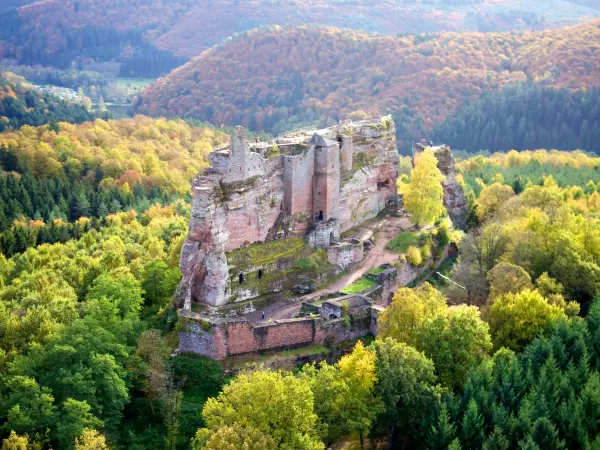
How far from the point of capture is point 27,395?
40.5 m

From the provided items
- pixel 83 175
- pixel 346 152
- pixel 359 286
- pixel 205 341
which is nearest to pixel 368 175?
pixel 346 152

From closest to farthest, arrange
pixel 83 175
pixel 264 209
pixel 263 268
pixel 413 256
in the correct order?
pixel 263 268 → pixel 264 209 → pixel 413 256 → pixel 83 175

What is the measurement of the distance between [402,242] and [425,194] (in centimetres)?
531

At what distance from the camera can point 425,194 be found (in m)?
64.2

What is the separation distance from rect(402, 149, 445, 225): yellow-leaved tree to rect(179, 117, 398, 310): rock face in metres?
4.73

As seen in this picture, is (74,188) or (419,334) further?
(74,188)

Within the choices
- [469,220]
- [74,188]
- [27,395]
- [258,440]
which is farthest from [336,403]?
[74,188]

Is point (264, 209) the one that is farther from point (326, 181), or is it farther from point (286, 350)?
point (286, 350)

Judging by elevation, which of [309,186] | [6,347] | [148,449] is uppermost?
[309,186]

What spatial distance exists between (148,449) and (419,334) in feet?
56.4

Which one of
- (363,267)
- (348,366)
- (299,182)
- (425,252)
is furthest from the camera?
(425,252)

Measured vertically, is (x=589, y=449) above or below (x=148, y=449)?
above

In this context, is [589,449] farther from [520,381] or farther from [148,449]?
[148,449]

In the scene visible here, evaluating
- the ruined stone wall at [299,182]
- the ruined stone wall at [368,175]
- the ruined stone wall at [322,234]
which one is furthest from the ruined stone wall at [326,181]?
the ruined stone wall at [368,175]
